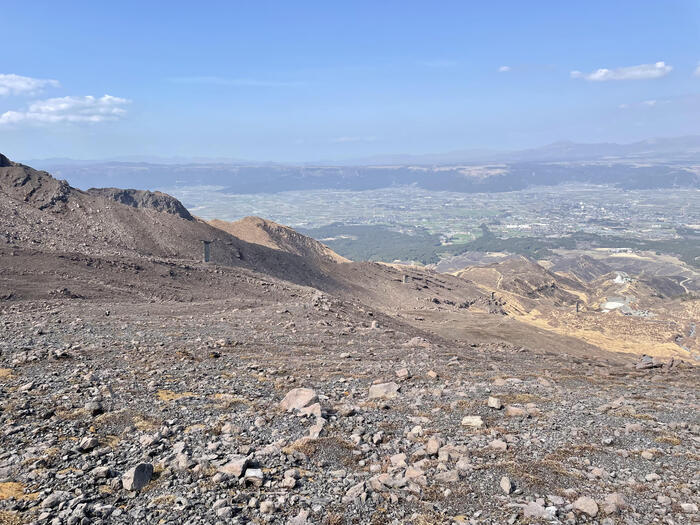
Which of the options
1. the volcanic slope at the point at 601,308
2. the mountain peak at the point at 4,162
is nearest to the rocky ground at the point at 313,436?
the volcanic slope at the point at 601,308

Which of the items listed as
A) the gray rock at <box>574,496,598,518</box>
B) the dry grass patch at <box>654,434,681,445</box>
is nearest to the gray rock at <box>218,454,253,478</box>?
the gray rock at <box>574,496,598,518</box>

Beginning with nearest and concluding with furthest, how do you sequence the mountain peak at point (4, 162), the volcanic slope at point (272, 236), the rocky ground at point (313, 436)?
the rocky ground at point (313, 436) → the mountain peak at point (4, 162) → the volcanic slope at point (272, 236)

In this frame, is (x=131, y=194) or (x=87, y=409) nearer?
(x=87, y=409)

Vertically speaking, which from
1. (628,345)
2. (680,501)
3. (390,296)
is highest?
(680,501)

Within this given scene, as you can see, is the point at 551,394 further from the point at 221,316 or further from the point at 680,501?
the point at 221,316

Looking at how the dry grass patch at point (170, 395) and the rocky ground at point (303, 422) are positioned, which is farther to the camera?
the dry grass patch at point (170, 395)

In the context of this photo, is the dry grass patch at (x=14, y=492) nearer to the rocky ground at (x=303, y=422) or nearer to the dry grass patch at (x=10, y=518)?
the rocky ground at (x=303, y=422)

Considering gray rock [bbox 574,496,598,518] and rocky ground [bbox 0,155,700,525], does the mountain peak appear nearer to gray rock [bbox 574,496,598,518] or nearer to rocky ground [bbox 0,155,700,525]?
rocky ground [bbox 0,155,700,525]

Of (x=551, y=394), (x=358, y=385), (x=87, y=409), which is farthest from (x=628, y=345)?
(x=87, y=409)
